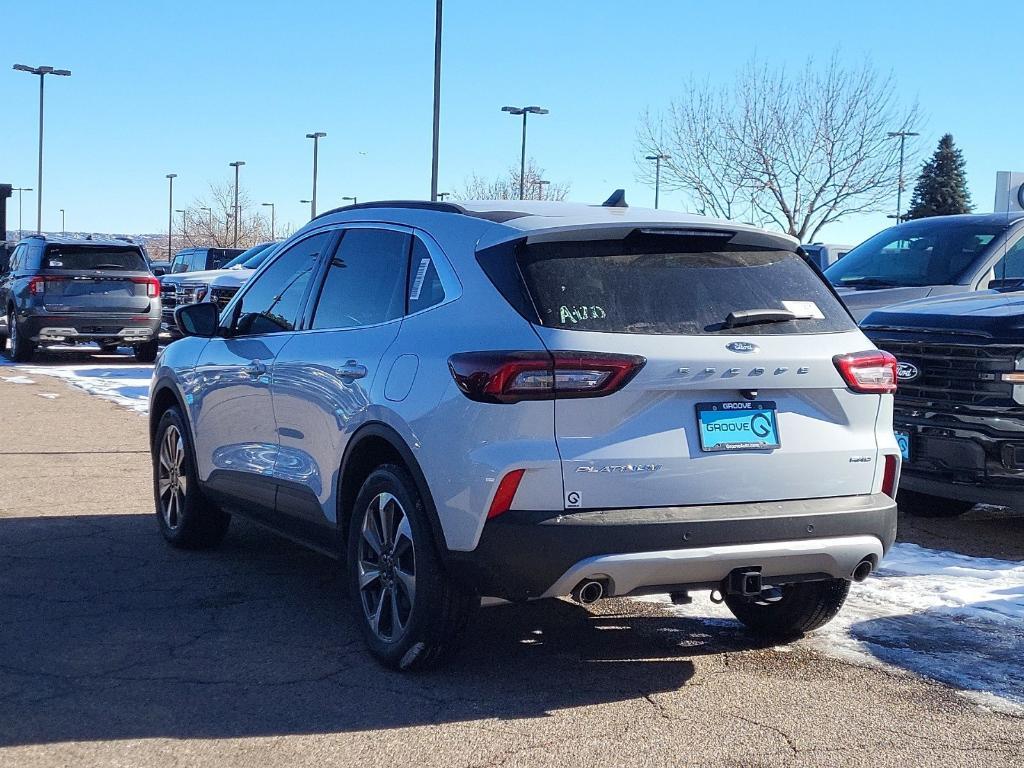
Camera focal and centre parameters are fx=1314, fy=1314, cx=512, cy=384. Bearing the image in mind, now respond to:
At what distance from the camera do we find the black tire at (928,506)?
828 cm

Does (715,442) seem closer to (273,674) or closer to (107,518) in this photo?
(273,674)

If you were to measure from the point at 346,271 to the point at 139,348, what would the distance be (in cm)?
1625

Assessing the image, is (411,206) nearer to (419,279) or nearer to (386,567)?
(419,279)

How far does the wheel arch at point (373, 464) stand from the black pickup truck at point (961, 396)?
3.68 m

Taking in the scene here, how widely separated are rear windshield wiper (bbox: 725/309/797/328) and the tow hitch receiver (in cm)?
84

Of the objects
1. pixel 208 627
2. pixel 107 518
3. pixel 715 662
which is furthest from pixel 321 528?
pixel 107 518

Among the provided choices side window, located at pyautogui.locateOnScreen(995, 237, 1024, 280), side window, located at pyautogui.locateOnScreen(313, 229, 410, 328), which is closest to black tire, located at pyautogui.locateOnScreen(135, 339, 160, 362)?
side window, located at pyautogui.locateOnScreen(995, 237, 1024, 280)

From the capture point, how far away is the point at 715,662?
509 centimetres

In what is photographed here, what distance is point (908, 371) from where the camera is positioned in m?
7.61

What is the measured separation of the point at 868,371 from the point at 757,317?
0.50 m

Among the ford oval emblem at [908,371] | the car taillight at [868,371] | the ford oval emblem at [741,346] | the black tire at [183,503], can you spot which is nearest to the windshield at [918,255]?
the ford oval emblem at [908,371]

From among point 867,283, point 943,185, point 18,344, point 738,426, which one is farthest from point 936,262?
point 943,185

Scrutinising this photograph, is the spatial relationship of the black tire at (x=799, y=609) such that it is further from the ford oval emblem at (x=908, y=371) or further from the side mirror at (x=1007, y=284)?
the side mirror at (x=1007, y=284)

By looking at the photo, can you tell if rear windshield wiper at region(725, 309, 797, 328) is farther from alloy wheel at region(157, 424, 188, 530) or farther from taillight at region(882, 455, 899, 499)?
alloy wheel at region(157, 424, 188, 530)
